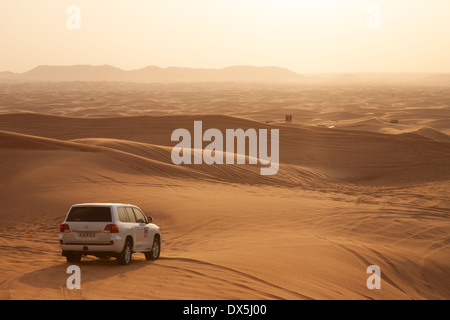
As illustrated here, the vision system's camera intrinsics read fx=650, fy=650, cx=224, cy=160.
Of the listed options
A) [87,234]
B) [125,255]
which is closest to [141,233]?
[125,255]

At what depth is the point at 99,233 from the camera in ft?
43.8

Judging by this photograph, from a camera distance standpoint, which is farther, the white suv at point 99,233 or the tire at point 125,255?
the tire at point 125,255

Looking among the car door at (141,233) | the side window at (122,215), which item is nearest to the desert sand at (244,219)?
the car door at (141,233)

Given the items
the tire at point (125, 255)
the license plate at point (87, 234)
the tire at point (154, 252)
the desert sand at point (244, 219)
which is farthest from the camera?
the tire at point (154, 252)

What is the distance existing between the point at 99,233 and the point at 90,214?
0.58 meters

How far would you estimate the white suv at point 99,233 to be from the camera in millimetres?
13328

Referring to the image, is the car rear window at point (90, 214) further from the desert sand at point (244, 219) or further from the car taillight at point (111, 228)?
the desert sand at point (244, 219)

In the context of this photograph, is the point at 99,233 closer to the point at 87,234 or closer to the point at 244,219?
the point at 87,234

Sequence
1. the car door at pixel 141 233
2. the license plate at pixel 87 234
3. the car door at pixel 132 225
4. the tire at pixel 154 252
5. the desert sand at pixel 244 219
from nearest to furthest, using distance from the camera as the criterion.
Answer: the desert sand at pixel 244 219
the license plate at pixel 87 234
the car door at pixel 132 225
the car door at pixel 141 233
the tire at pixel 154 252

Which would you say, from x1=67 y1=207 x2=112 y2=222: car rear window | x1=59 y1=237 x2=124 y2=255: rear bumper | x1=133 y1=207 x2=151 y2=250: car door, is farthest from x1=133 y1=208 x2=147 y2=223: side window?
x1=59 y1=237 x2=124 y2=255: rear bumper

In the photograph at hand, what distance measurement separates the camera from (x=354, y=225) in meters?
20.5

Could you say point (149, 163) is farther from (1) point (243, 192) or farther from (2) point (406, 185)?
(2) point (406, 185)
